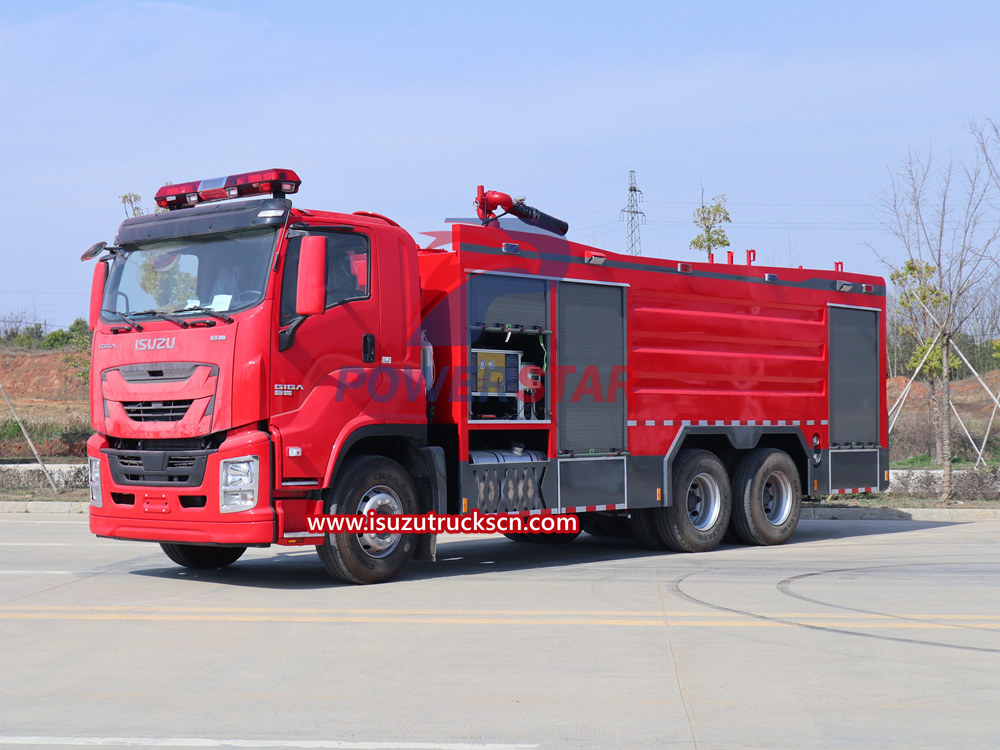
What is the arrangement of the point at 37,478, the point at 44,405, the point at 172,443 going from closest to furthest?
the point at 172,443 → the point at 37,478 → the point at 44,405

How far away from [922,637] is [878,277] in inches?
354

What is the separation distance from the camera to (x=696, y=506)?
1401 cm

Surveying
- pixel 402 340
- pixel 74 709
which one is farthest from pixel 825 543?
pixel 74 709

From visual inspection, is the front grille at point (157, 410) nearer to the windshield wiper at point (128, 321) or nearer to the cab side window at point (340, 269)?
the windshield wiper at point (128, 321)

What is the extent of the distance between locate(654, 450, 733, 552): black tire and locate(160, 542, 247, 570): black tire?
487 cm

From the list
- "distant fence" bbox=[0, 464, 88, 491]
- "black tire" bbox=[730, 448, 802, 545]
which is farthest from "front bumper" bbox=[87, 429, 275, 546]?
"distant fence" bbox=[0, 464, 88, 491]

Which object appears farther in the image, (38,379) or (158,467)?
(38,379)

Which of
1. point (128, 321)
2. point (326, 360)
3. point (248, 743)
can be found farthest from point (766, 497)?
point (248, 743)

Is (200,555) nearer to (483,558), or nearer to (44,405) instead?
(483,558)

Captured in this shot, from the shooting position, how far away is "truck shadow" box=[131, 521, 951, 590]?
11.2 meters

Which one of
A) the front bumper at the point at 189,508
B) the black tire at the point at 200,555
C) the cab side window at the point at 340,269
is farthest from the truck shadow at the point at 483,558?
the cab side window at the point at 340,269

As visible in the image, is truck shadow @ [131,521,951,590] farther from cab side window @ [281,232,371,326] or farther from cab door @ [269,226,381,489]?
cab side window @ [281,232,371,326]

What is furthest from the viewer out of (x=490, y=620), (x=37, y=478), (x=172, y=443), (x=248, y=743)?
(x=37, y=478)

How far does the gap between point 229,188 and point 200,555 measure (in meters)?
3.76
